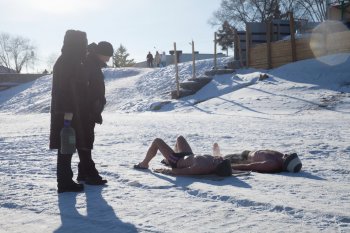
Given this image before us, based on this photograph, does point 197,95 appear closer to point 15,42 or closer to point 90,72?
point 90,72

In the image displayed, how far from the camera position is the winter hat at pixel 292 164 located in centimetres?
572

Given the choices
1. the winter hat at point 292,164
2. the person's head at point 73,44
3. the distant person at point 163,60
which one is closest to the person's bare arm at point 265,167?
the winter hat at point 292,164

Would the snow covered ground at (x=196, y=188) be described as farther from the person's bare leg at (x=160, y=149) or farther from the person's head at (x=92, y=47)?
the person's head at (x=92, y=47)

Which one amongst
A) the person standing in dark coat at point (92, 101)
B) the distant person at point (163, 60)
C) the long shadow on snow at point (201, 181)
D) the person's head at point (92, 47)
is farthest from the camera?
the distant person at point (163, 60)

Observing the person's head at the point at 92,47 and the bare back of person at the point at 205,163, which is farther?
the bare back of person at the point at 205,163

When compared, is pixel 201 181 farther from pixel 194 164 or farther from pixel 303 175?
pixel 303 175

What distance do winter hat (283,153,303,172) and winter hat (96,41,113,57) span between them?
8.56 feet

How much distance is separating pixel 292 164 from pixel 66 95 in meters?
2.90

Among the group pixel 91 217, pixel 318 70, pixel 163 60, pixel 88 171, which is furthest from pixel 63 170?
pixel 163 60

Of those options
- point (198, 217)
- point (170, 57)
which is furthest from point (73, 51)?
point (170, 57)

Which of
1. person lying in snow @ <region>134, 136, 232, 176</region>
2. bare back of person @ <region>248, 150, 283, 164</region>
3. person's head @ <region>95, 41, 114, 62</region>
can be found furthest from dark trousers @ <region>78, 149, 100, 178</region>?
bare back of person @ <region>248, 150, 283, 164</region>

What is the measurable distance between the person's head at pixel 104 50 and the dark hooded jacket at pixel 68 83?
0.33 metres

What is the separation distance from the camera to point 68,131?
15.3 ft

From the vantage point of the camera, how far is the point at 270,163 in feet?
19.1
